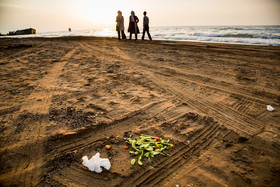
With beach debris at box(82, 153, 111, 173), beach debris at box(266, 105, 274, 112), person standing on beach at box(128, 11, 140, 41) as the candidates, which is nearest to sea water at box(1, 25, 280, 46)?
person standing on beach at box(128, 11, 140, 41)

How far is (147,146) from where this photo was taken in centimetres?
179

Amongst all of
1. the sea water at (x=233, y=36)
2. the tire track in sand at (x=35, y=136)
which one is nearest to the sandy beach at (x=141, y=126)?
the tire track in sand at (x=35, y=136)

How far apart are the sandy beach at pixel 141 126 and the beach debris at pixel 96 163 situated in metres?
0.06

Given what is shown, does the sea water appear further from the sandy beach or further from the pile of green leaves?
the pile of green leaves

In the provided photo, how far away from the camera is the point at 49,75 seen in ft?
13.2

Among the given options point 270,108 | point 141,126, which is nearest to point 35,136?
point 141,126

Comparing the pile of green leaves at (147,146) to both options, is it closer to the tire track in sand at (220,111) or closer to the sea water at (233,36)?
the tire track in sand at (220,111)

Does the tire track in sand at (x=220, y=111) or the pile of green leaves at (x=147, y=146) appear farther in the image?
the tire track in sand at (x=220, y=111)

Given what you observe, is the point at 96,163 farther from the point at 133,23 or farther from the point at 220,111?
the point at 133,23

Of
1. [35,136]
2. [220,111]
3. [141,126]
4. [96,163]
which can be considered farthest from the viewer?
[220,111]

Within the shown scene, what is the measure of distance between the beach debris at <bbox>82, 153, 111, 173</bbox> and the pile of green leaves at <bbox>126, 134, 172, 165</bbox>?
289 mm

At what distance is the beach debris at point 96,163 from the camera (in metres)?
1.52

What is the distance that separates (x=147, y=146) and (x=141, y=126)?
0.42 m

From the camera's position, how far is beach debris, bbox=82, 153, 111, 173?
1.52 metres
